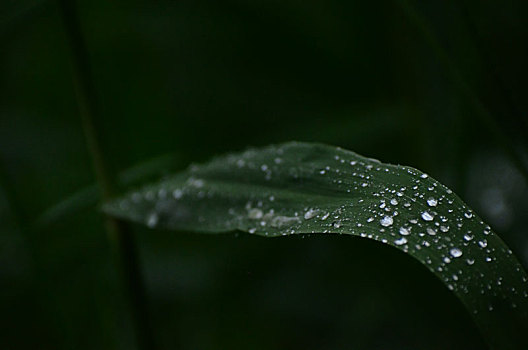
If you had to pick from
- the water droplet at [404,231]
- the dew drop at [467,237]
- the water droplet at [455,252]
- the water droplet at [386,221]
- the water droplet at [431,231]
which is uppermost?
the water droplet at [386,221]

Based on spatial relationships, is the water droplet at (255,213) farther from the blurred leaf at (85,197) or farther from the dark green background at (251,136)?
the blurred leaf at (85,197)

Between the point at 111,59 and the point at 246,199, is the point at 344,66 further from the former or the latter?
the point at 246,199

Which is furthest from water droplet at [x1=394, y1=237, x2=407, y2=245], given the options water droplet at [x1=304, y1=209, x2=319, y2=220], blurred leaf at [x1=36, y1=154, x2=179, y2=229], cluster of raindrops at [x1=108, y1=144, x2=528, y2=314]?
blurred leaf at [x1=36, y1=154, x2=179, y2=229]

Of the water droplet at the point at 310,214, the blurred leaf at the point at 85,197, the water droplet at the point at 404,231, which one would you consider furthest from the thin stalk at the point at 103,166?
the water droplet at the point at 404,231

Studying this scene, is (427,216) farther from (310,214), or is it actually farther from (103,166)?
(103,166)

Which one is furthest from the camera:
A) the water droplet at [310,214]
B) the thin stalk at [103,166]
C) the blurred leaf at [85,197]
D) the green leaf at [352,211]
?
the blurred leaf at [85,197]

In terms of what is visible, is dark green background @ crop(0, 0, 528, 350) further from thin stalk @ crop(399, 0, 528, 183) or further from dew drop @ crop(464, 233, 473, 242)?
dew drop @ crop(464, 233, 473, 242)

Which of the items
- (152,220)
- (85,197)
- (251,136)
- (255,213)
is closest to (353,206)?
(255,213)

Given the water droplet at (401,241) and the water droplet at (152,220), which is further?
the water droplet at (152,220)

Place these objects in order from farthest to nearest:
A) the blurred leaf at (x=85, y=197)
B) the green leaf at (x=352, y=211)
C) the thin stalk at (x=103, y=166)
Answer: the blurred leaf at (x=85, y=197)
the thin stalk at (x=103, y=166)
the green leaf at (x=352, y=211)
